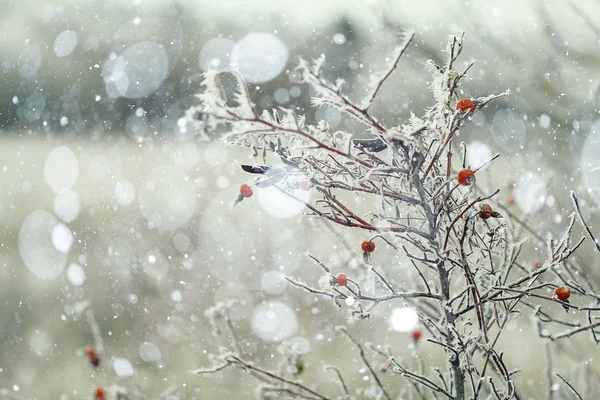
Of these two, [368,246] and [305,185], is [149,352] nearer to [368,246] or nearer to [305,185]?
[368,246]

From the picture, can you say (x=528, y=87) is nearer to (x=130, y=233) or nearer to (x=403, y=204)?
(x=403, y=204)

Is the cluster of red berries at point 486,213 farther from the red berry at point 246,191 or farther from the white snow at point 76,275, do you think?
the white snow at point 76,275

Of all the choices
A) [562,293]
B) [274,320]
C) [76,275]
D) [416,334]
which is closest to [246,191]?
[562,293]

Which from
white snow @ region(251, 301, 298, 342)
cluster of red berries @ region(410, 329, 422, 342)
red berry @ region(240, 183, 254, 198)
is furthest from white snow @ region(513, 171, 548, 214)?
white snow @ region(251, 301, 298, 342)

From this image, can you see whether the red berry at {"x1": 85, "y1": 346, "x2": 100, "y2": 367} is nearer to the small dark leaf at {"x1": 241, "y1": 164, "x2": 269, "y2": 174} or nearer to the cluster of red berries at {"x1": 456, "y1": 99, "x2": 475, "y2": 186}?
the small dark leaf at {"x1": 241, "y1": 164, "x2": 269, "y2": 174}

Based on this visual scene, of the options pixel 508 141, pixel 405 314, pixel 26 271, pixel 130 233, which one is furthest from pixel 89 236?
pixel 405 314

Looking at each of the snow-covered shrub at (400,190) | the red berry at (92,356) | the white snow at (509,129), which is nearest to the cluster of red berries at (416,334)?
the snow-covered shrub at (400,190)
